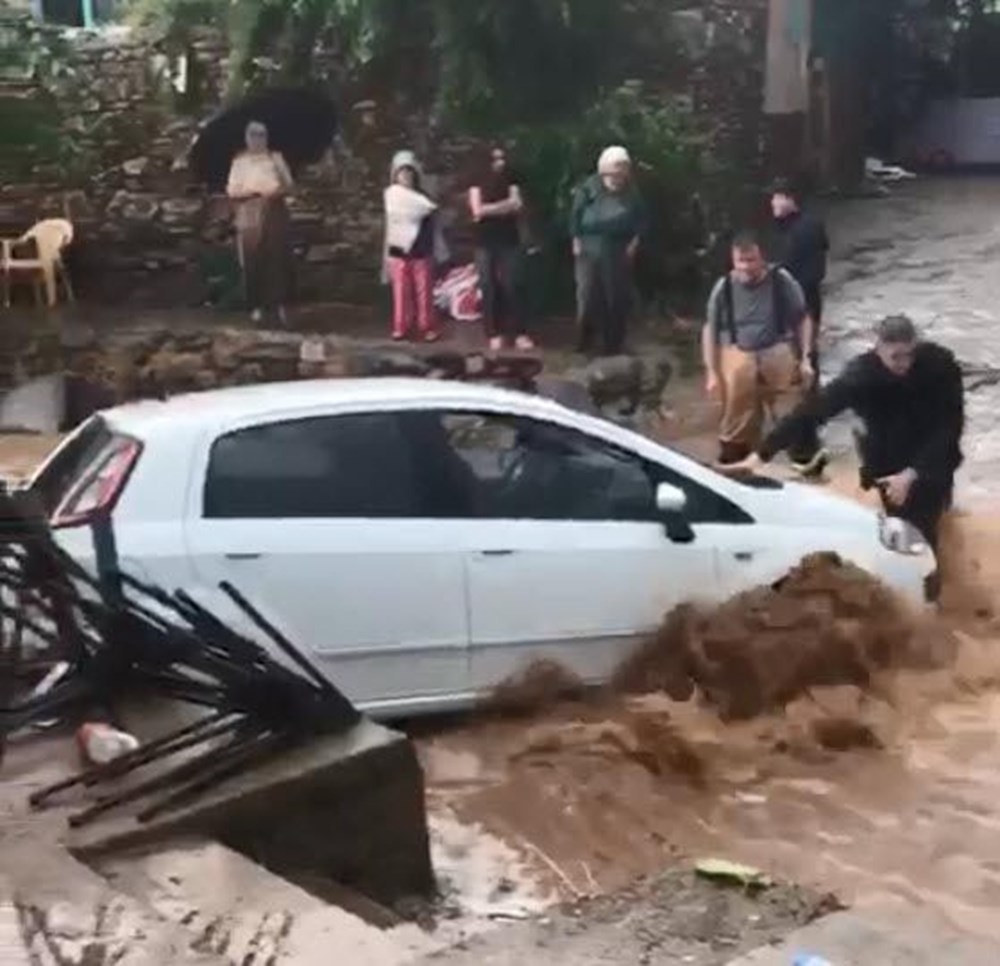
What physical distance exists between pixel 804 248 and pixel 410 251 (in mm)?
4247

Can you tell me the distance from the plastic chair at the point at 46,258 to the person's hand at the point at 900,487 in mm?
11708

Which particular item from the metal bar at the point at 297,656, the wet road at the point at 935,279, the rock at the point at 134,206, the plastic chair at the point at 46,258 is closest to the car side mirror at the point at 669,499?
the metal bar at the point at 297,656

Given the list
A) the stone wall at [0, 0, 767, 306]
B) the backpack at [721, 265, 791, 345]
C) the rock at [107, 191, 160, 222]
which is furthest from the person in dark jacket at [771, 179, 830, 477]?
the rock at [107, 191, 160, 222]

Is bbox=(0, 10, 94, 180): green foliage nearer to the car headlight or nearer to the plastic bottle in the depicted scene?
the car headlight

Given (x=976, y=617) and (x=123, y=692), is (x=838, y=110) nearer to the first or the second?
(x=976, y=617)

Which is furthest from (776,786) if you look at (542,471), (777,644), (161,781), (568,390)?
(568,390)

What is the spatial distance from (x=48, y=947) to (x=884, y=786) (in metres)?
3.77

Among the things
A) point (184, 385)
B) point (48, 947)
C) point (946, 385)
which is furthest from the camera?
point (184, 385)

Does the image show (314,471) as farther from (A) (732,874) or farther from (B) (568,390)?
(B) (568,390)

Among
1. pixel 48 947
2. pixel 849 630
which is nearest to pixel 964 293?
pixel 849 630

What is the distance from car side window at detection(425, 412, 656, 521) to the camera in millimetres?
8055

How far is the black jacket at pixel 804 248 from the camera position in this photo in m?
15.4

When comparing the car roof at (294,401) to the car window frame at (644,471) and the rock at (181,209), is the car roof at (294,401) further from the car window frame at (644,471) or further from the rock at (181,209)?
the rock at (181,209)

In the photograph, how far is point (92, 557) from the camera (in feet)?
24.1
